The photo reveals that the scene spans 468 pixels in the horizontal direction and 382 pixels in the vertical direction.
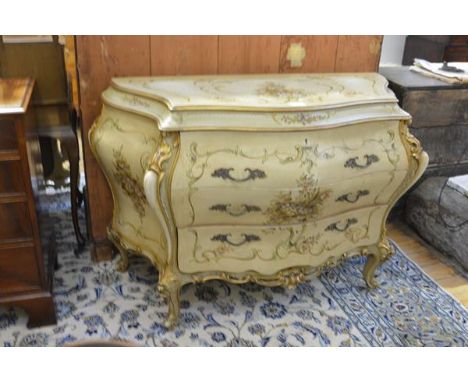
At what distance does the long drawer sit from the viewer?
132cm

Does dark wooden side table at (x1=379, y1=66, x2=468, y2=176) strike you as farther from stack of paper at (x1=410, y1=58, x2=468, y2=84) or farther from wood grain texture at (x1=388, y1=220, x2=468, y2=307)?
wood grain texture at (x1=388, y1=220, x2=468, y2=307)

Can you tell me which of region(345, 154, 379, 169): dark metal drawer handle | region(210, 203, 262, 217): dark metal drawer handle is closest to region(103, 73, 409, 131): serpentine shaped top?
region(345, 154, 379, 169): dark metal drawer handle

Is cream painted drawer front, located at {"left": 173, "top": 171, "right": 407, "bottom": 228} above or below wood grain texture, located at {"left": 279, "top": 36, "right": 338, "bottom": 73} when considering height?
below

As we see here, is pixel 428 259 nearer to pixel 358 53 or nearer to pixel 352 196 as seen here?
pixel 352 196

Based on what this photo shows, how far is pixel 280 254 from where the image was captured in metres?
1.51

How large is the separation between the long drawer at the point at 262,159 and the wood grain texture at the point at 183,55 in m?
0.44

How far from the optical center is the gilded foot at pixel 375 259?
170cm

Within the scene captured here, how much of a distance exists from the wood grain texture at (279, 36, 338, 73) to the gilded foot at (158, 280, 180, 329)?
842mm

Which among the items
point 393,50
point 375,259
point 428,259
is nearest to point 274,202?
point 375,259

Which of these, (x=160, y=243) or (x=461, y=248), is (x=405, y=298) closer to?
(x=461, y=248)

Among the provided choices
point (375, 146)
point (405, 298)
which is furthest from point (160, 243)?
point (405, 298)

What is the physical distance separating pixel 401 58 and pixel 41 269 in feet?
10.9

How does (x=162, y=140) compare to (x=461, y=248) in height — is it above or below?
above

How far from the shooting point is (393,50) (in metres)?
3.84
